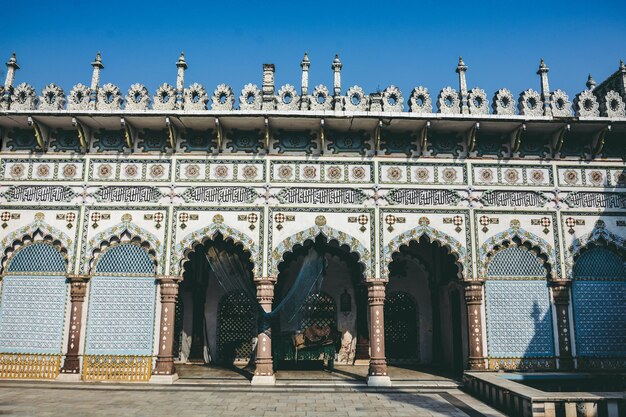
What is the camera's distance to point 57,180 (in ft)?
44.0

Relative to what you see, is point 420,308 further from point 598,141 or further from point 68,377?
point 68,377

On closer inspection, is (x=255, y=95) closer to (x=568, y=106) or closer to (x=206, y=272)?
(x=206, y=272)

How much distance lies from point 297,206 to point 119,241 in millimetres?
4652

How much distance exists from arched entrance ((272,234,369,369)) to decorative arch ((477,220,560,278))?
3.54 m

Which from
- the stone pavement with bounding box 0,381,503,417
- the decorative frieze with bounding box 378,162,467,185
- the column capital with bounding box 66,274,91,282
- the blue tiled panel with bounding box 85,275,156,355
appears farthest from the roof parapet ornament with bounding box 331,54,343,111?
the column capital with bounding box 66,274,91,282

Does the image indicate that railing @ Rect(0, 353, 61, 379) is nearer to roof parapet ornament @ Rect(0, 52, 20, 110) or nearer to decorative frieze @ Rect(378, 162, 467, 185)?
roof parapet ornament @ Rect(0, 52, 20, 110)

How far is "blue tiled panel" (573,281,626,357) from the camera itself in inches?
500

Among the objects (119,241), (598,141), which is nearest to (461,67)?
(598,141)

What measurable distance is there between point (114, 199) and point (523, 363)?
1113 cm

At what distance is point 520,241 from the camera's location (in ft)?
43.2

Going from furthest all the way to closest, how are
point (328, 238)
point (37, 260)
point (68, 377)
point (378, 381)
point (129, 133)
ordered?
point (129, 133)
point (37, 260)
point (328, 238)
point (68, 377)
point (378, 381)

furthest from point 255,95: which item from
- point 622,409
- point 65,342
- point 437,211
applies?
point 622,409

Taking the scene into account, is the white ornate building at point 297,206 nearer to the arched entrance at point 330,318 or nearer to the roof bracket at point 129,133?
the roof bracket at point 129,133

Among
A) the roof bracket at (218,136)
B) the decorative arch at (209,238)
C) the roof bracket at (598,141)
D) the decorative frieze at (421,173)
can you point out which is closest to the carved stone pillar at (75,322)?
the decorative arch at (209,238)
